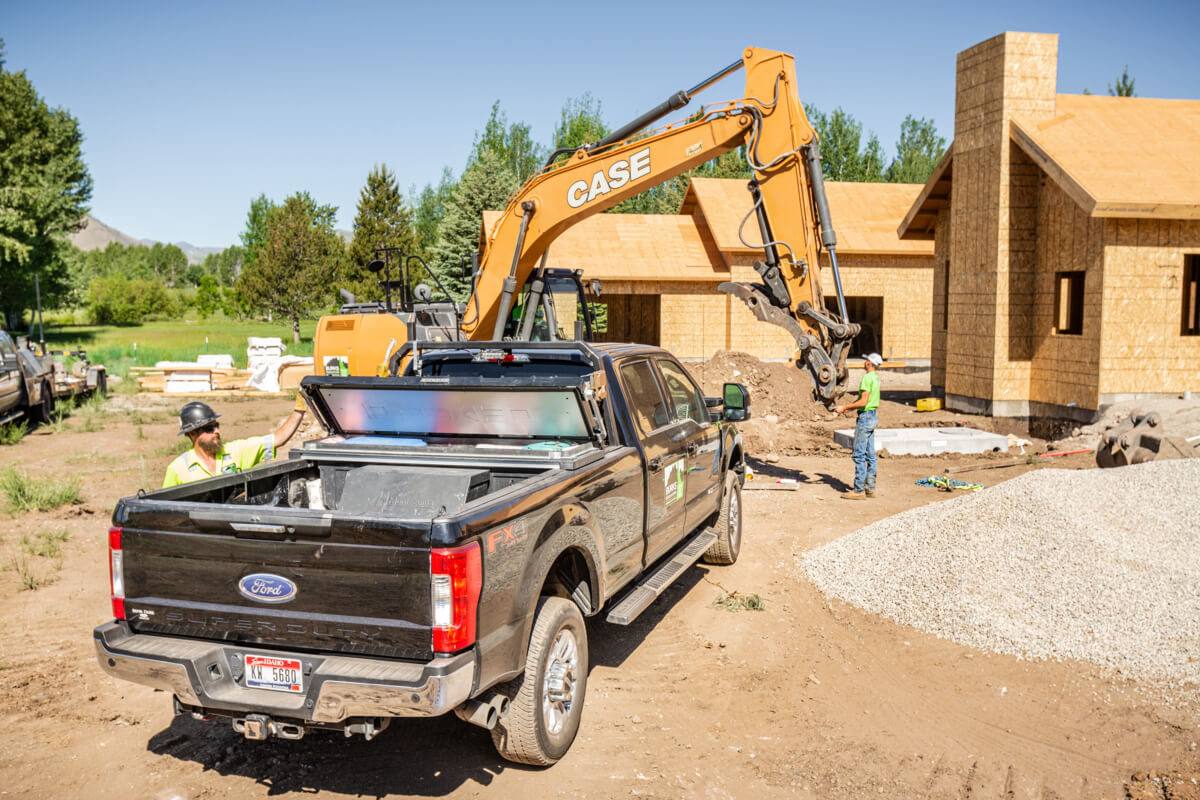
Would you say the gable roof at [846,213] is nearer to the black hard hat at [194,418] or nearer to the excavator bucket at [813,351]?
the excavator bucket at [813,351]

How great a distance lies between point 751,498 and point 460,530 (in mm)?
8671

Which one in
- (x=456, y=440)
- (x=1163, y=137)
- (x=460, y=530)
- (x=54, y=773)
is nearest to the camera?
(x=460, y=530)

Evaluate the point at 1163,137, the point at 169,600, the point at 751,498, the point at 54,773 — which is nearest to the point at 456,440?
the point at 169,600

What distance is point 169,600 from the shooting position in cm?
451

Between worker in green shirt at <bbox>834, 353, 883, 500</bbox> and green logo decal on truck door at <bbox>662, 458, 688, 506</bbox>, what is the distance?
5.28 metres

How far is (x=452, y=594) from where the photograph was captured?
402 cm

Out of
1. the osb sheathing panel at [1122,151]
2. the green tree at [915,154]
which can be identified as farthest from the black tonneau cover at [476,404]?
the green tree at [915,154]

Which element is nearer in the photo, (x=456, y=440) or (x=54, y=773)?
(x=54, y=773)

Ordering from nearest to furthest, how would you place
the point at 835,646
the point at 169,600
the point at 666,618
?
the point at 169,600, the point at 835,646, the point at 666,618

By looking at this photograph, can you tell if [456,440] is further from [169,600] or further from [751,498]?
[751,498]

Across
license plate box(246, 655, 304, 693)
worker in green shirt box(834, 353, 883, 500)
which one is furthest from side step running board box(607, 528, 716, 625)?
worker in green shirt box(834, 353, 883, 500)

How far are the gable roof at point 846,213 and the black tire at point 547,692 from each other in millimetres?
24662

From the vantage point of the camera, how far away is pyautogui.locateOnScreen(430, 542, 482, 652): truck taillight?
400 centimetres

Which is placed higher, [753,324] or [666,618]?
[753,324]
